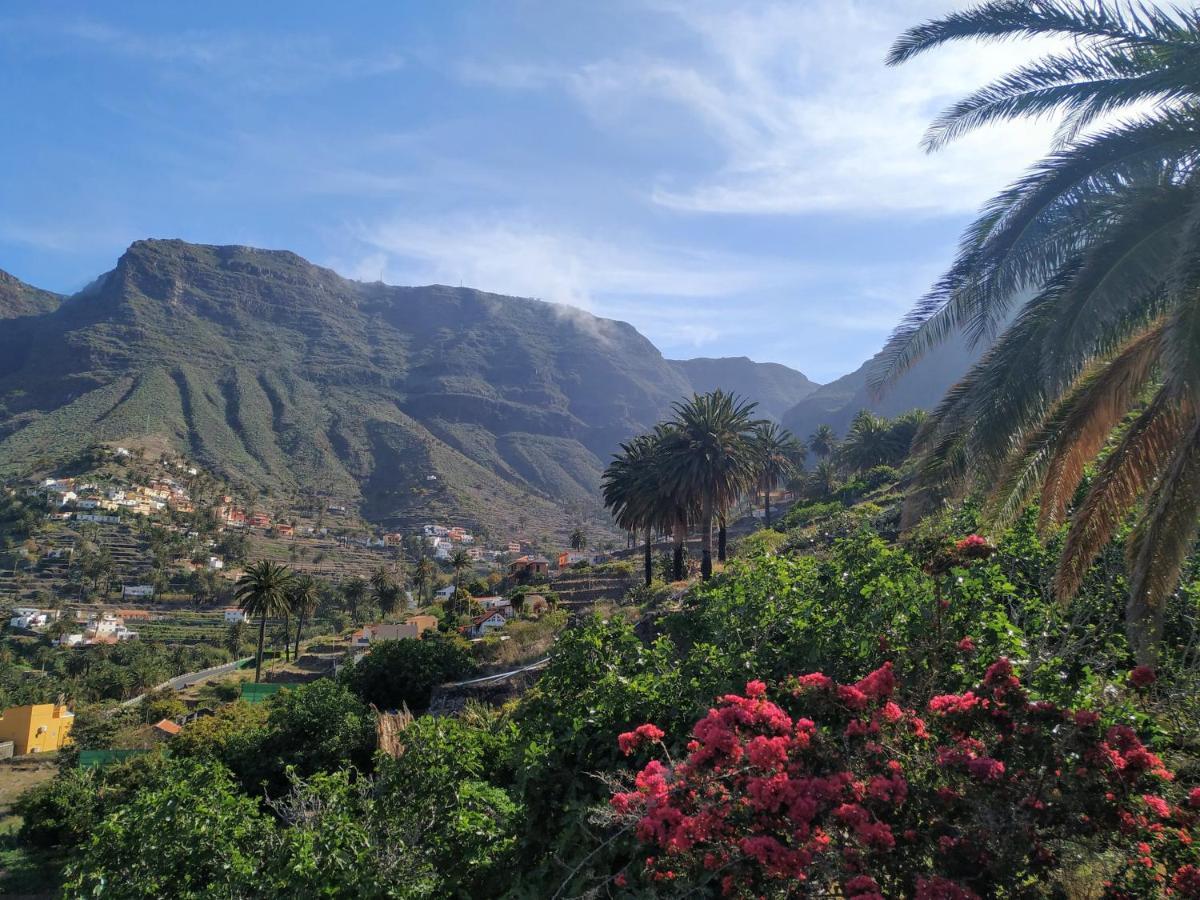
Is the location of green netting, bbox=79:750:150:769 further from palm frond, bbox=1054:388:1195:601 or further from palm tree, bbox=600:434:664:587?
palm frond, bbox=1054:388:1195:601

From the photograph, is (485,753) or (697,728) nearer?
(697,728)

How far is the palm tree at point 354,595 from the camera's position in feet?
249

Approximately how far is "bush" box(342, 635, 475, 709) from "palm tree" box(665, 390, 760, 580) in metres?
10.2

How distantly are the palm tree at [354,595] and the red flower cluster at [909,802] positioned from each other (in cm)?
7666

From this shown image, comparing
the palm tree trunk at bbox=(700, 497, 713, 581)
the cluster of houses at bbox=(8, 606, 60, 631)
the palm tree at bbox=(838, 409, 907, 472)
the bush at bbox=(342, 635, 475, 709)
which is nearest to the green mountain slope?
the cluster of houses at bbox=(8, 606, 60, 631)

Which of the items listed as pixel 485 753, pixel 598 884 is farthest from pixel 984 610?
pixel 485 753

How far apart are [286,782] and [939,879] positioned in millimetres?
21074

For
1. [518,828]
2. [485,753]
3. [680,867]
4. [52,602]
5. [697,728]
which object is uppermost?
[697,728]

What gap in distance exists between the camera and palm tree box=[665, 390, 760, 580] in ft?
98.9

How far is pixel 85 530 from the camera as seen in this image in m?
90.1

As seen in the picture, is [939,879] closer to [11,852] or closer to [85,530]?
[11,852]

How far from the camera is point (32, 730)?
135 ft

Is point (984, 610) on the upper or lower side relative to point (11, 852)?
upper

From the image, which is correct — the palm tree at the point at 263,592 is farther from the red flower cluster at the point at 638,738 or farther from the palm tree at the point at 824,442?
the palm tree at the point at 824,442
